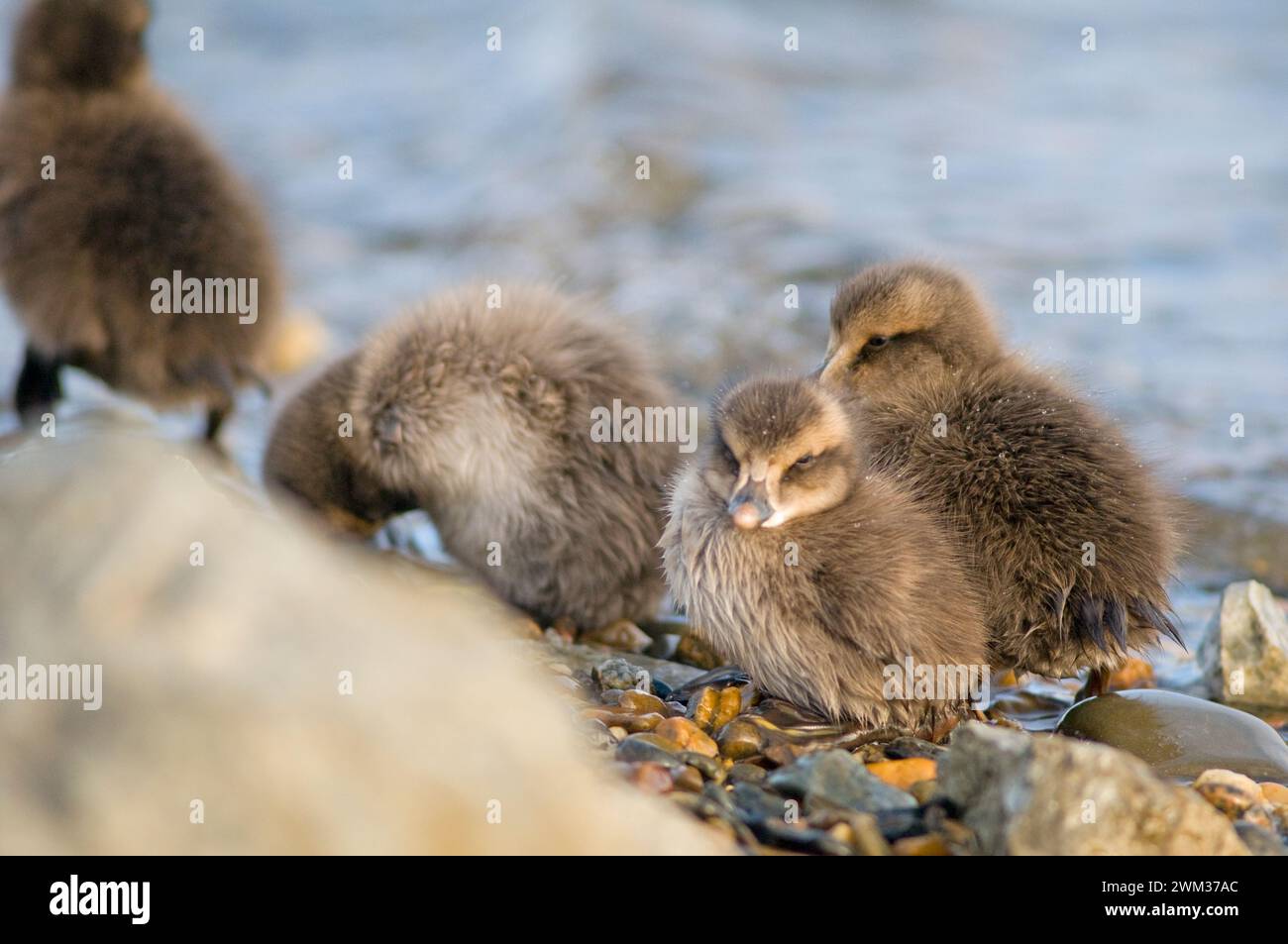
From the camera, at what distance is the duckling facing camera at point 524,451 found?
5.27 meters

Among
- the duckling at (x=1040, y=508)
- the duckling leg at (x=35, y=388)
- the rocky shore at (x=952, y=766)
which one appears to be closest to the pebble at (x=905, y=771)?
the rocky shore at (x=952, y=766)

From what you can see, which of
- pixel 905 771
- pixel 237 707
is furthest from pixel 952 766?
pixel 237 707

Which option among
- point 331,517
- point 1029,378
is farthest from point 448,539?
point 1029,378

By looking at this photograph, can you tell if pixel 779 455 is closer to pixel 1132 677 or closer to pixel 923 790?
pixel 923 790

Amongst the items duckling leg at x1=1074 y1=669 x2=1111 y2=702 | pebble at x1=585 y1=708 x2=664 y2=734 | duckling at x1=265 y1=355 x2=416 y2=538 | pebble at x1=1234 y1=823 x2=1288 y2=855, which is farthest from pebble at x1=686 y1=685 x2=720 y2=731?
duckling at x1=265 y1=355 x2=416 y2=538

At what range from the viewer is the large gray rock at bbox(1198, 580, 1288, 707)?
4973mm

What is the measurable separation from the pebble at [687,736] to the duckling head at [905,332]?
1.44 m

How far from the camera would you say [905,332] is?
197 inches

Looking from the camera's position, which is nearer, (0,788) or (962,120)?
(0,788)

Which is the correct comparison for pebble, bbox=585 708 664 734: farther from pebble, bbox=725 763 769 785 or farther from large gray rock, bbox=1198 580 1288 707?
large gray rock, bbox=1198 580 1288 707

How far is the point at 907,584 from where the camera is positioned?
412cm
